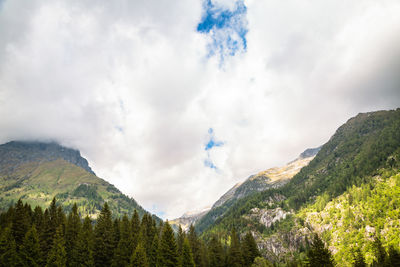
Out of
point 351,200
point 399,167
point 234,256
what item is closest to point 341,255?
point 351,200

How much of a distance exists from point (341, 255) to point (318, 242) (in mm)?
120199

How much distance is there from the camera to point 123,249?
63656 millimetres

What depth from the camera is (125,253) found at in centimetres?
6312

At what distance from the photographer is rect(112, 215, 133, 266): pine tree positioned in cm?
6108

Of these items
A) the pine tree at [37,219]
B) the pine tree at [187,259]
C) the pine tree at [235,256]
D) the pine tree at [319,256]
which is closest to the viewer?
the pine tree at [187,259]

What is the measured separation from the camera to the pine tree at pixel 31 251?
52344 mm

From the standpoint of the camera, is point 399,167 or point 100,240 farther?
point 399,167

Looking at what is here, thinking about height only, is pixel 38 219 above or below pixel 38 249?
above

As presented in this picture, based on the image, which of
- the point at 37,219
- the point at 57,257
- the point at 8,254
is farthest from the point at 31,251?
the point at 37,219

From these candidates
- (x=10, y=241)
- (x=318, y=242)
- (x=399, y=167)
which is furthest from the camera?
(x=399, y=167)

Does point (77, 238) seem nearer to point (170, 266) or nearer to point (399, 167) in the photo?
point (170, 266)

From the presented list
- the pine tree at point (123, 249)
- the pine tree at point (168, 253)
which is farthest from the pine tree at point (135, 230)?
the pine tree at point (168, 253)

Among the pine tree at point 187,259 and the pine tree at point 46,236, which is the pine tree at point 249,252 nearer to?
the pine tree at point 187,259

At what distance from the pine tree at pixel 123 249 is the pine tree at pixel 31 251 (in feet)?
57.6
